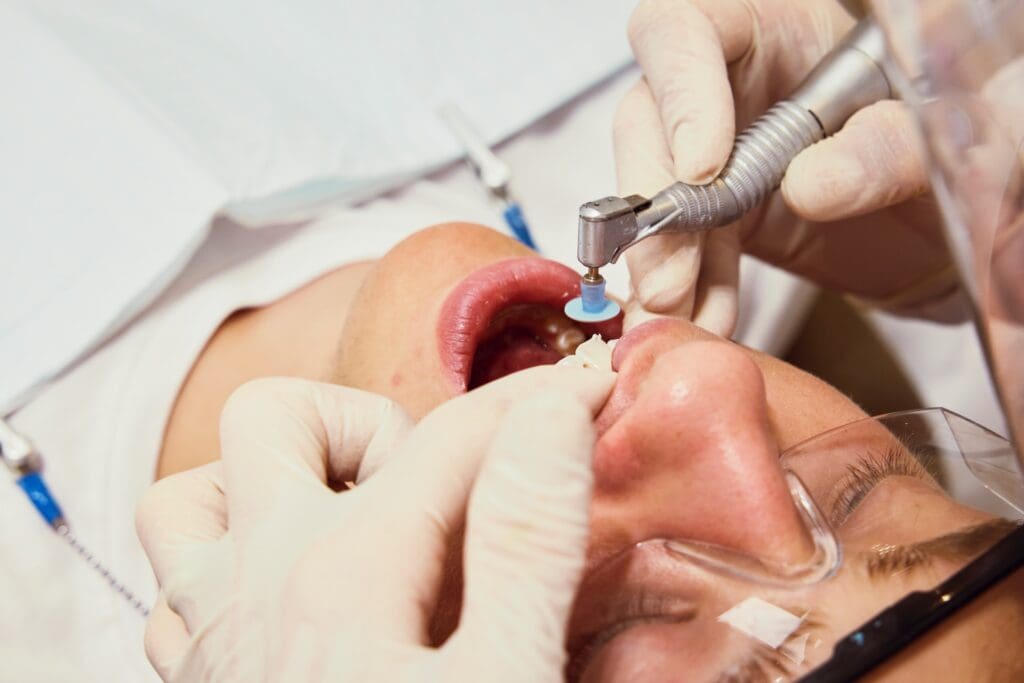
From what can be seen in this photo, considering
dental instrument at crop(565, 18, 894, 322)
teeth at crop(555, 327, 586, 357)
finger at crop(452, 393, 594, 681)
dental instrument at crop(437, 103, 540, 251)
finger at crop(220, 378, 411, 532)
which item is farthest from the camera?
dental instrument at crop(437, 103, 540, 251)

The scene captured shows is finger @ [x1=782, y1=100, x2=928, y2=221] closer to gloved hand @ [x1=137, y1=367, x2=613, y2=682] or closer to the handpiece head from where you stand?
the handpiece head

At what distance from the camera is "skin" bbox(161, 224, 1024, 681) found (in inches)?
28.5

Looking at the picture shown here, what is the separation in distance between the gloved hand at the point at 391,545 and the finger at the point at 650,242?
0.77ft

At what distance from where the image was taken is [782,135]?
100 cm

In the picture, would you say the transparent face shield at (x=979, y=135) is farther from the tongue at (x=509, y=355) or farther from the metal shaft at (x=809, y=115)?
the tongue at (x=509, y=355)

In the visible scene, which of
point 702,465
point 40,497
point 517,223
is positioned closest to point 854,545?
point 702,465

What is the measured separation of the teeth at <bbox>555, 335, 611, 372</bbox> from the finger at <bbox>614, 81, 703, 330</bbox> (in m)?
0.11

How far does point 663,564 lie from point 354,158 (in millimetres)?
824

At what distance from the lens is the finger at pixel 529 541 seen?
634 millimetres

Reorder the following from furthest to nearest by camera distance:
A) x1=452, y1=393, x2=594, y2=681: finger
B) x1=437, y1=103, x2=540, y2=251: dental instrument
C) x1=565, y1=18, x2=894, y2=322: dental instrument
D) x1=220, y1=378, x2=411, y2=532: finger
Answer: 1. x1=437, y1=103, x2=540, y2=251: dental instrument
2. x1=565, y1=18, x2=894, y2=322: dental instrument
3. x1=220, y1=378, x2=411, y2=532: finger
4. x1=452, y1=393, x2=594, y2=681: finger

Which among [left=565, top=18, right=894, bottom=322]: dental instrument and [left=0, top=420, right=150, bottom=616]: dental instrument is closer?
[left=565, top=18, right=894, bottom=322]: dental instrument

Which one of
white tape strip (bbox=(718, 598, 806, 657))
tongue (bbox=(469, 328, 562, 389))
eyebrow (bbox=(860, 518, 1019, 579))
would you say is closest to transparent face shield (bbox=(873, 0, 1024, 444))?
eyebrow (bbox=(860, 518, 1019, 579))

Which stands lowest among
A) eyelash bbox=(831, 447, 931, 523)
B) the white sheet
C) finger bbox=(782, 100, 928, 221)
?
eyelash bbox=(831, 447, 931, 523)

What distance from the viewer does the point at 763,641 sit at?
73 centimetres
